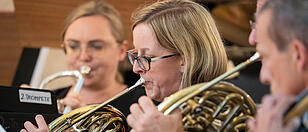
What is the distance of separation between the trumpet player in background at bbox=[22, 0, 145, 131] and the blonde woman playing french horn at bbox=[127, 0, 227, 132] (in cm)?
98

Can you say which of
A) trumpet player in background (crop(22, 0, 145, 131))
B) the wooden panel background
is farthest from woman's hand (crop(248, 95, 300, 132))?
the wooden panel background

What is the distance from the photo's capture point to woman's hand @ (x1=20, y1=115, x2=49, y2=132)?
1354 mm

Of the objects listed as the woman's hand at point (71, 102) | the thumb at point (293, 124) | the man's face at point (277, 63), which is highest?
the man's face at point (277, 63)

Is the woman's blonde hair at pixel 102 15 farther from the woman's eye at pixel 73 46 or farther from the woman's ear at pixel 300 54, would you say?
the woman's ear at pixel 300 54

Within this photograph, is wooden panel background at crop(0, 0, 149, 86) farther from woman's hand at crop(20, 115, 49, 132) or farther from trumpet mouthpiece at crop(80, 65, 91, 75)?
woman's hand at crop(20, 115, 49, 132)

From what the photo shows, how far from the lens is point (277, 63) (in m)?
0.85

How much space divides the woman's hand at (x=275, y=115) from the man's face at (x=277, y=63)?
26 millimetres

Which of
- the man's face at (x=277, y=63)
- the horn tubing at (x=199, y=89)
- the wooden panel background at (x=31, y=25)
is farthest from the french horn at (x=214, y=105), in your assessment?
the wooden panel background at (x=31, y=25)

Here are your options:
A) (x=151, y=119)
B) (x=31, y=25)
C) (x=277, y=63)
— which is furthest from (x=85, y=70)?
(x=277, y=63)

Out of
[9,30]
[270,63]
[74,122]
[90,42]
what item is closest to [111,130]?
[74,122]

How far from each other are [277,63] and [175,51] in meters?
0.67

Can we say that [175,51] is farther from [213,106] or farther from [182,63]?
[213,106]

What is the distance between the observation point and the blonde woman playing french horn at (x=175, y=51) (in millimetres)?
1469

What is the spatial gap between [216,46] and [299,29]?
2.27 ft
